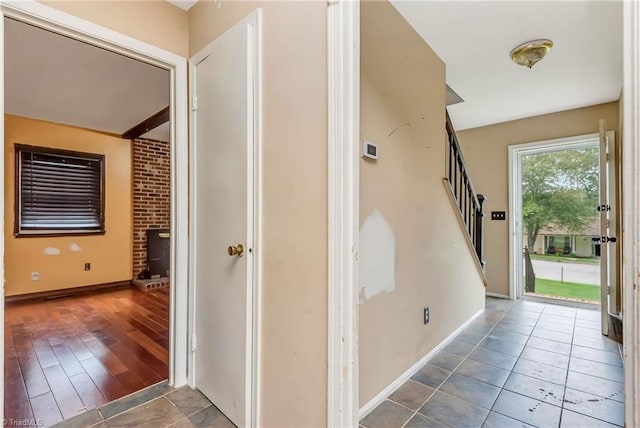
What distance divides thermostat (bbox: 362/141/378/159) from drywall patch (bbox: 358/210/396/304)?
1.03 feet

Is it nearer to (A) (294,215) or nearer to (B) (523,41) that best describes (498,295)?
(B) (523,41)

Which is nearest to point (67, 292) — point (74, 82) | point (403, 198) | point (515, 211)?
point (74, 82)

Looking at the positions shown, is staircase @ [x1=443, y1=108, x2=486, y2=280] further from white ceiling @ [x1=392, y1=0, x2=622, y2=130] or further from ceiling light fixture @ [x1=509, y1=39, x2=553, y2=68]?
ceiling light fixture @ [x1=509, y1=39, x2=553, y2=68]

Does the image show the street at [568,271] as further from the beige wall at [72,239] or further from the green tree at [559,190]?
the beige wall at [72,239]

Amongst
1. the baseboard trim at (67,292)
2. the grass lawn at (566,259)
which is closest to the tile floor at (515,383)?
the grass lawn at (566,259)

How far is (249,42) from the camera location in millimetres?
1465

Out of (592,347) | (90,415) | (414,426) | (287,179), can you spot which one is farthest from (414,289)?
(90,415)

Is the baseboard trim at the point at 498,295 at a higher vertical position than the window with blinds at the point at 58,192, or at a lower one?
lower

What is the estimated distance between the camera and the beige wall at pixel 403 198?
1.69 meters

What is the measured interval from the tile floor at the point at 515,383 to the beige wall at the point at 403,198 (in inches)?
6.1

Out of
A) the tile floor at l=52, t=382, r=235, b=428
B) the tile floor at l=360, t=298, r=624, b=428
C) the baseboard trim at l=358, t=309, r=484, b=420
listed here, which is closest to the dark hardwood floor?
the tile floor at l=52, t=382, r=235, b=428

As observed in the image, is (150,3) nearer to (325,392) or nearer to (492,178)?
(325,392)

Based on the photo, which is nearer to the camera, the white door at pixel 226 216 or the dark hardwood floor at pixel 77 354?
the white door at pixel 226 216

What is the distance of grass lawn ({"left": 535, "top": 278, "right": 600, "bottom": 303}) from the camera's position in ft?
12.8
